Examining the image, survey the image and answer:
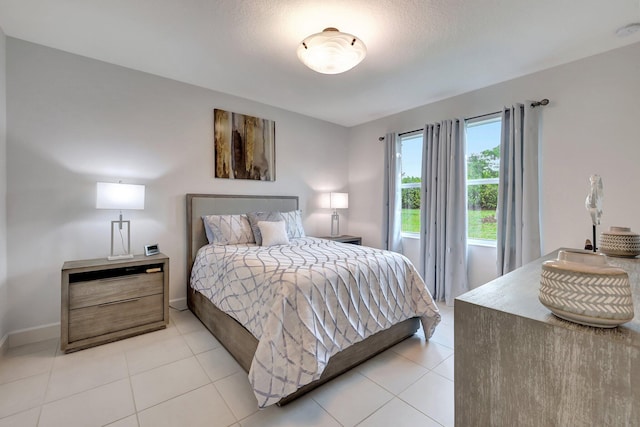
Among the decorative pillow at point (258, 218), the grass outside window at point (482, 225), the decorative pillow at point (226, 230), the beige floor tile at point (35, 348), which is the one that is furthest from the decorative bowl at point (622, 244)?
the beige floor tile at point (35, 348)

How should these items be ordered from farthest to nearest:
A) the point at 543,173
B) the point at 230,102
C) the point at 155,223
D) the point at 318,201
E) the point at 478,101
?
the point at 318,201
the point at 230,102
the point at 478,101
the point at 155,223
the point at 543,173

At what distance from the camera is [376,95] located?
3.29m

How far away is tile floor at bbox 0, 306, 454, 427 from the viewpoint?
1.49 meters

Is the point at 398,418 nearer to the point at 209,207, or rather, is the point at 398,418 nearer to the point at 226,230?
the point at 226,230

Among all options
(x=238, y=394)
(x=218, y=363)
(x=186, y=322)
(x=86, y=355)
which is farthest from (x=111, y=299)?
(x=238, y=394)

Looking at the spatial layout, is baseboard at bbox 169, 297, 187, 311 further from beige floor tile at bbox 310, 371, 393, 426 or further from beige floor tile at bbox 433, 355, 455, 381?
beige floor tile at bbox 433, 355, 455, 381

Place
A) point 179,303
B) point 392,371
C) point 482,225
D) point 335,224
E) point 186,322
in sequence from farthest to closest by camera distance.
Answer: point 335,224
point 482,225
point 179,303
point 186,322
point 392,371

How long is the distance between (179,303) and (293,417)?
205 cm

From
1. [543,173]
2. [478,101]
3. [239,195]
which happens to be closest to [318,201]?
[239,195]

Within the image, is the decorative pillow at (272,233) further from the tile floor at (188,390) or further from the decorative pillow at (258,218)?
the tile floor at (188,390)

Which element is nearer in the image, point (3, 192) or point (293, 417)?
point (293, 417)

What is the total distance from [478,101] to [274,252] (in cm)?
281

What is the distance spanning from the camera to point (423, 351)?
219cm

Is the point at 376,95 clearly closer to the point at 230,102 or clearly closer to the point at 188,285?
the point at 230,102
